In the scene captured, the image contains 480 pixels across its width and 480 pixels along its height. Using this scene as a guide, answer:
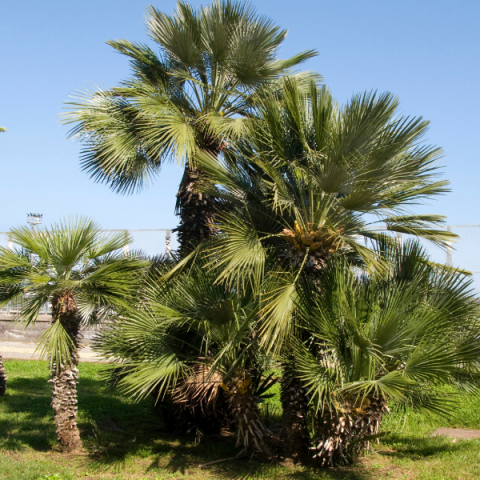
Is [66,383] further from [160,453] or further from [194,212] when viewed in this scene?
[194,212]

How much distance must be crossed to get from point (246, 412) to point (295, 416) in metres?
0.64

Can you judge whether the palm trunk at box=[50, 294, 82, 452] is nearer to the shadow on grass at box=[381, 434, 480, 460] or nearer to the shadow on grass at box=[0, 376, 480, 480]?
the shadow on grass at box=[0, 376, 480, 480]

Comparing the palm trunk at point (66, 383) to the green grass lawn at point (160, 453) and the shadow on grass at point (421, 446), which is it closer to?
the green grass lawn at point (160, 453)

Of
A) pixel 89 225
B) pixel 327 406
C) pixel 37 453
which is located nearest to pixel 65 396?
pixel 37 453

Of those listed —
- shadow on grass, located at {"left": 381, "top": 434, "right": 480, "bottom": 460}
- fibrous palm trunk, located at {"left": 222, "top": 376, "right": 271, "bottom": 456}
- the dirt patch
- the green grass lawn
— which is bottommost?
the green grass lawn

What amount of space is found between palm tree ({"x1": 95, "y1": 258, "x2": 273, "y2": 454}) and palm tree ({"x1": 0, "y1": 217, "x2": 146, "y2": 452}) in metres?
0.41

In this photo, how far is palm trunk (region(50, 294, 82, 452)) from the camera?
697 cm

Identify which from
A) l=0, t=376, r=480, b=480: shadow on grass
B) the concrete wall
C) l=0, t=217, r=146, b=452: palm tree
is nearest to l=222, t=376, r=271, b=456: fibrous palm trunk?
l=0, t=376, r=480, b=480: shadow on grass

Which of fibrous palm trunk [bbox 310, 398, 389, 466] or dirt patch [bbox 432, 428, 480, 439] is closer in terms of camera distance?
fibrous palm trunk [bbox 310, 398, 389, 466]

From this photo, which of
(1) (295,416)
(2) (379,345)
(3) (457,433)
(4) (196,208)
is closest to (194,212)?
(4) (196,208)

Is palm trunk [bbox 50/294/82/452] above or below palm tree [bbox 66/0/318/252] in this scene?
below

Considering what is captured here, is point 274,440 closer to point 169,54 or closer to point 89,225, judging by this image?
point 89,225

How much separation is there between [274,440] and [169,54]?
5.96 m

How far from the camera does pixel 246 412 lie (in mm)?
6695
